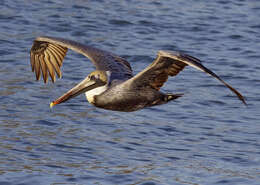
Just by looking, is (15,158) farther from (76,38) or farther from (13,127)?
(76,38)

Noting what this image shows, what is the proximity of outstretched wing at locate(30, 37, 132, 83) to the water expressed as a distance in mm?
1124

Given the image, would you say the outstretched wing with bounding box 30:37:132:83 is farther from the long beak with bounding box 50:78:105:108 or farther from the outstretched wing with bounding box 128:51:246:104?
the outstretched wing with bounding box 128:51:246:104

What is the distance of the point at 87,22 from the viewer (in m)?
14.9

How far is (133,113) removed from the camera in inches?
404

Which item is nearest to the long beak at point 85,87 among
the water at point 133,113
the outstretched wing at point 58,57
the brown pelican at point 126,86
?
the brown pelican at point 126,86

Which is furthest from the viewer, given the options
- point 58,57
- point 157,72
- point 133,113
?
point 133,113

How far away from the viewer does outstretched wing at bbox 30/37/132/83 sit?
7.68m

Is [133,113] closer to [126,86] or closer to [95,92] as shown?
[95,92]

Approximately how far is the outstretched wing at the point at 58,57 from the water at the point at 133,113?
1124mm

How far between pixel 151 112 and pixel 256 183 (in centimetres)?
267

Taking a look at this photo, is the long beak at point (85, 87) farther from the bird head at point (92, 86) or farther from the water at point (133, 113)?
the water at point (133, 113)

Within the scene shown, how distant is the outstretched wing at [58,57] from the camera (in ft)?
25.2

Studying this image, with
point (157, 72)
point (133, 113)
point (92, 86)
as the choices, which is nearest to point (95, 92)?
point (92, 86)

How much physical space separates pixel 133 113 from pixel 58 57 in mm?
2256
